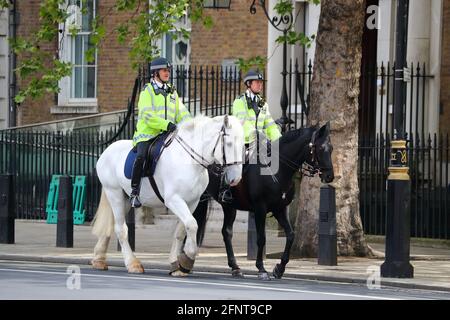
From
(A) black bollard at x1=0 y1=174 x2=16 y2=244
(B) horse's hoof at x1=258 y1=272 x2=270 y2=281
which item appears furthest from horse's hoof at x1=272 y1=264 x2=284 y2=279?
(A) black bollard at x1=0 y1=174 x2=16 y2=244

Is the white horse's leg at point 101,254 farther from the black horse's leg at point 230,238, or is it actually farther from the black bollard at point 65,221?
the black bollard at point 65,221

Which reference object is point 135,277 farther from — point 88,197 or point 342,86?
point 88,197

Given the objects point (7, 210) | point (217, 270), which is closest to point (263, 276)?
point (217, 270)

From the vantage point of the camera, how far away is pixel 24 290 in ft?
49.1

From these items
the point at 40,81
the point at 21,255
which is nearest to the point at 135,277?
the point at 21,255

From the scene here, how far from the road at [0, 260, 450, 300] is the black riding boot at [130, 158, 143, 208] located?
95cm

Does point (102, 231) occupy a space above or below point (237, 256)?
above

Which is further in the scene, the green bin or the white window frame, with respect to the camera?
the white window frame

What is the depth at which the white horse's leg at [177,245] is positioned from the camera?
17.7 metres

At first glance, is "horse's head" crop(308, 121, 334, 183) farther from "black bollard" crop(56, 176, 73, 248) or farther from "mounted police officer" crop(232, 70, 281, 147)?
"black bollard" crop(56, 176, 73, 248)

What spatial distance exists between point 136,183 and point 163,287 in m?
2.29

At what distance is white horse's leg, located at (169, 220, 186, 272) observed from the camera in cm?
1770

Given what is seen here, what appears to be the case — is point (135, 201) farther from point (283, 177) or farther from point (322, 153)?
point (322, 153)

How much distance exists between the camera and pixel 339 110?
2064 centimetres
